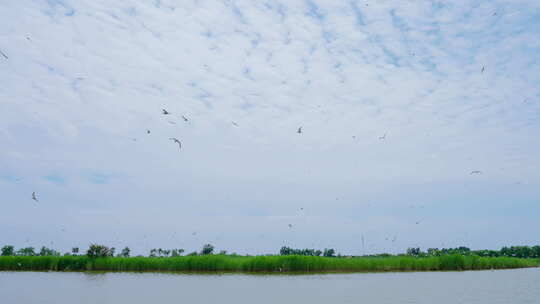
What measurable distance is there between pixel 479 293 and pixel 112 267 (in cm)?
2185

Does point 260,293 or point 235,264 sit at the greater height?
point 235,264

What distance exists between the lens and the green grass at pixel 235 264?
1032 inches

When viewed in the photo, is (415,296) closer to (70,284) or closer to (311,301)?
(311,301)

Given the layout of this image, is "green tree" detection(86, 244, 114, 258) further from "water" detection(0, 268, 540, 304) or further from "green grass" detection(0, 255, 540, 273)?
"water" detection(0, 268, 540, 304)

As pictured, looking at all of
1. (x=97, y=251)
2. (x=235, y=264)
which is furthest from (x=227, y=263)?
(x=97, y=251)

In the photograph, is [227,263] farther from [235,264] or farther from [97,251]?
[97,251]

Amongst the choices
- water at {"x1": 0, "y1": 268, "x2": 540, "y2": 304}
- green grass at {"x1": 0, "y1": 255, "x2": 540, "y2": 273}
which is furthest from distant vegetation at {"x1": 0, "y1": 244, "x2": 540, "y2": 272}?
water at {"x1": 0, "y1": 268, "x2": 540, "y2": 304}

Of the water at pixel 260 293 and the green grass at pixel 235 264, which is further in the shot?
the green grass at pixel 235 264

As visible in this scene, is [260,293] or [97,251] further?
[97,251]

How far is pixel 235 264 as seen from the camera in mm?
26938

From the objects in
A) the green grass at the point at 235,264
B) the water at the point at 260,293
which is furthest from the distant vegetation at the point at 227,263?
the water at the point at 260,293

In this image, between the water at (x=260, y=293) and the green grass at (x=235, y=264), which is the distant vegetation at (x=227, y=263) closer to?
the green grass at (x=235, y=264)

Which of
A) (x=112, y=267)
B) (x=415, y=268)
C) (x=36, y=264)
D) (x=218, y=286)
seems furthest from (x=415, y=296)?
(x=36, y=264)

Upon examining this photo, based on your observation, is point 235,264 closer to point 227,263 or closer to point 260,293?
point 227,263
